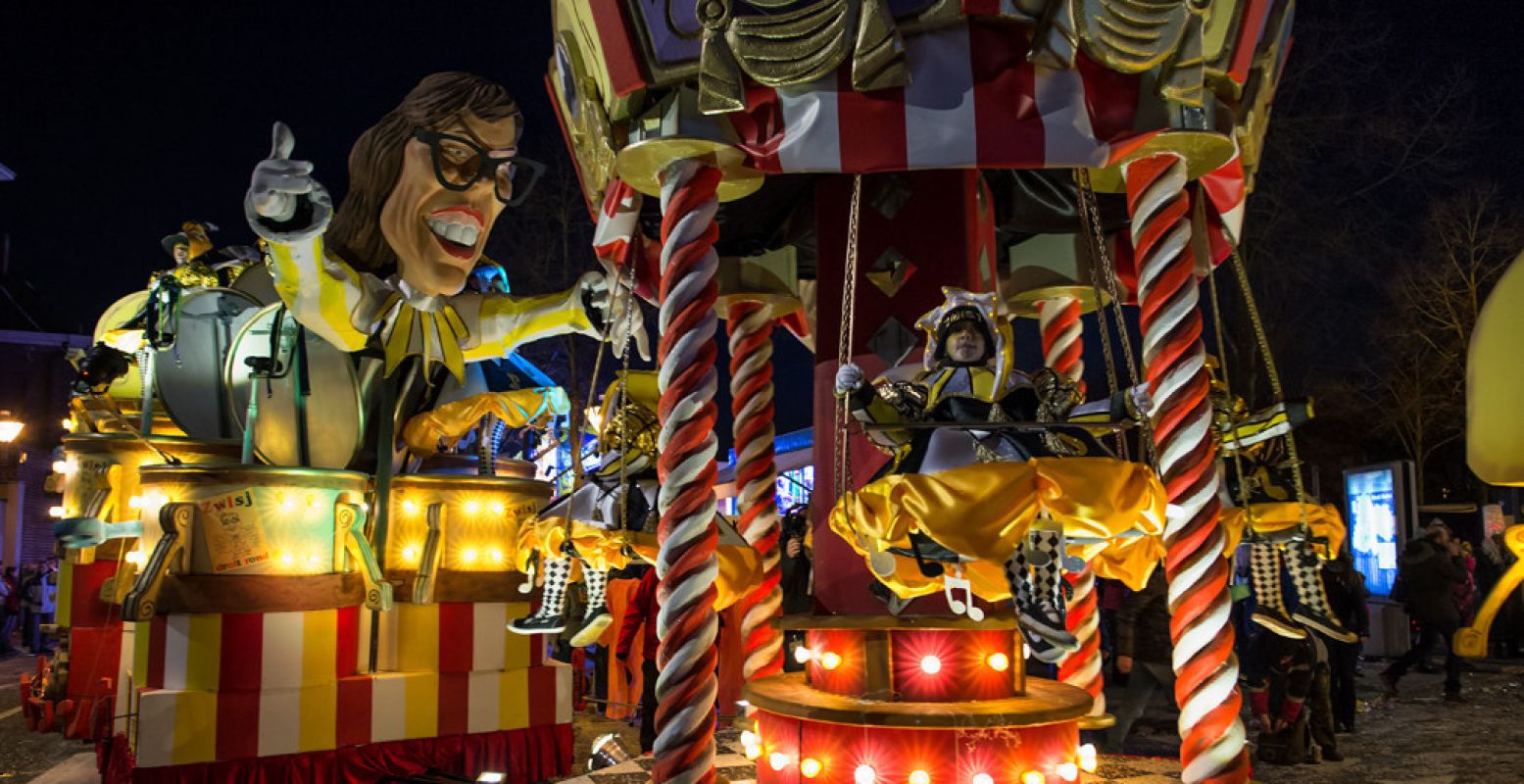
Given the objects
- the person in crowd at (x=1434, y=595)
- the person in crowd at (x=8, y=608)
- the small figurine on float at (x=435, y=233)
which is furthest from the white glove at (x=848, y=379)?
the person in crowd at (x=8, y=608)

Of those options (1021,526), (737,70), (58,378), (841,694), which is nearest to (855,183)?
(737,70)

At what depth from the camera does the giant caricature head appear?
5996 millimetres

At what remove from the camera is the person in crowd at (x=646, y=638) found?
748 cm

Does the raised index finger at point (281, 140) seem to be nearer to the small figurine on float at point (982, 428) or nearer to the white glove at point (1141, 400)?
the small figurine on float at point (982, 428)

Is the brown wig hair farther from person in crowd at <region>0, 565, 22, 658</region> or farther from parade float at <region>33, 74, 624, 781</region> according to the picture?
person in crowd at <region>0, 565, 22, 658</region>

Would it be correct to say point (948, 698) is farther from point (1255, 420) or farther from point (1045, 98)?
point (1045, 98)

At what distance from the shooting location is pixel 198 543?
567 cm

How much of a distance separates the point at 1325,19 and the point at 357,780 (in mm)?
12763

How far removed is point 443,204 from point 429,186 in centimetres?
11

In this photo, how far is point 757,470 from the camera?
19.9 ft

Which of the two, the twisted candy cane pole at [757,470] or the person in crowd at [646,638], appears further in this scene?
the person in crowd at [646,638]

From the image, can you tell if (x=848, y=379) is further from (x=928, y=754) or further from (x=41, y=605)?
(x=41, y=605)

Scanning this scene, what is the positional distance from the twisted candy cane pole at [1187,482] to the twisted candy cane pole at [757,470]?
227cm

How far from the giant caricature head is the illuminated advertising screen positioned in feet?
36.0
